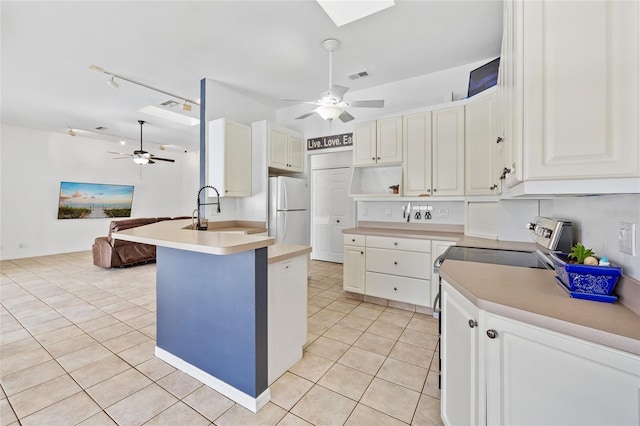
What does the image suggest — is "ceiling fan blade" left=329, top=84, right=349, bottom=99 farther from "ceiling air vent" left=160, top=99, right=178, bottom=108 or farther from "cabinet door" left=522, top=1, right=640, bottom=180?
"ceiling air vent" left=160, top=99, right=178, bottom=108

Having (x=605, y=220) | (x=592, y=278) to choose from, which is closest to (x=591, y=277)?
(x=592, y=278)

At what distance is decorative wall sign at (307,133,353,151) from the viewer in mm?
4516

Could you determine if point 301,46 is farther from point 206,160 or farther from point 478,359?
point 478,359

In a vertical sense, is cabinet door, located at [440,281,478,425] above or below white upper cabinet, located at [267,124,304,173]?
below

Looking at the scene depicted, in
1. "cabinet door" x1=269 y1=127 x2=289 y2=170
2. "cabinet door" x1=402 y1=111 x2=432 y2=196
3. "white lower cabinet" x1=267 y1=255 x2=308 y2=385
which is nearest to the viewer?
"white lower cabinet" x1=267 y1=255 x2=308 y2=385

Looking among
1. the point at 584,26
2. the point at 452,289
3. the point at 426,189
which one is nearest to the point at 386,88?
the point at 426,189

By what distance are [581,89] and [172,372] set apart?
2851mm

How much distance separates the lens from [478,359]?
3.49 ft

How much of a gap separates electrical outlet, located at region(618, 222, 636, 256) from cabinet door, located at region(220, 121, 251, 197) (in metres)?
3.74

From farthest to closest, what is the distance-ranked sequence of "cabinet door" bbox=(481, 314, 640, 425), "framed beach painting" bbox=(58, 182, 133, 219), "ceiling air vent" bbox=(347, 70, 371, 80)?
1. "framed beach painting" bbox=(58, 182, 133, 219)
2. "ceiling air vent" bbox=(347, 70, 371, 80)
3. "cabinet door" bbox=(481, 314, 640, 425)

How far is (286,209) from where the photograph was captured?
4.32 meters

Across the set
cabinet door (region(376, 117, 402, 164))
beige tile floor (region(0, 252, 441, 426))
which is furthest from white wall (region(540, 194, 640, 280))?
cabinet door (region(376, 117, 402, 164))

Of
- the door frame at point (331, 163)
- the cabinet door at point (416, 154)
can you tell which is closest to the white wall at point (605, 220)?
Answer: the cabinet door at point (416, 154)

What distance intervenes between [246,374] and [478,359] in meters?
1.31
